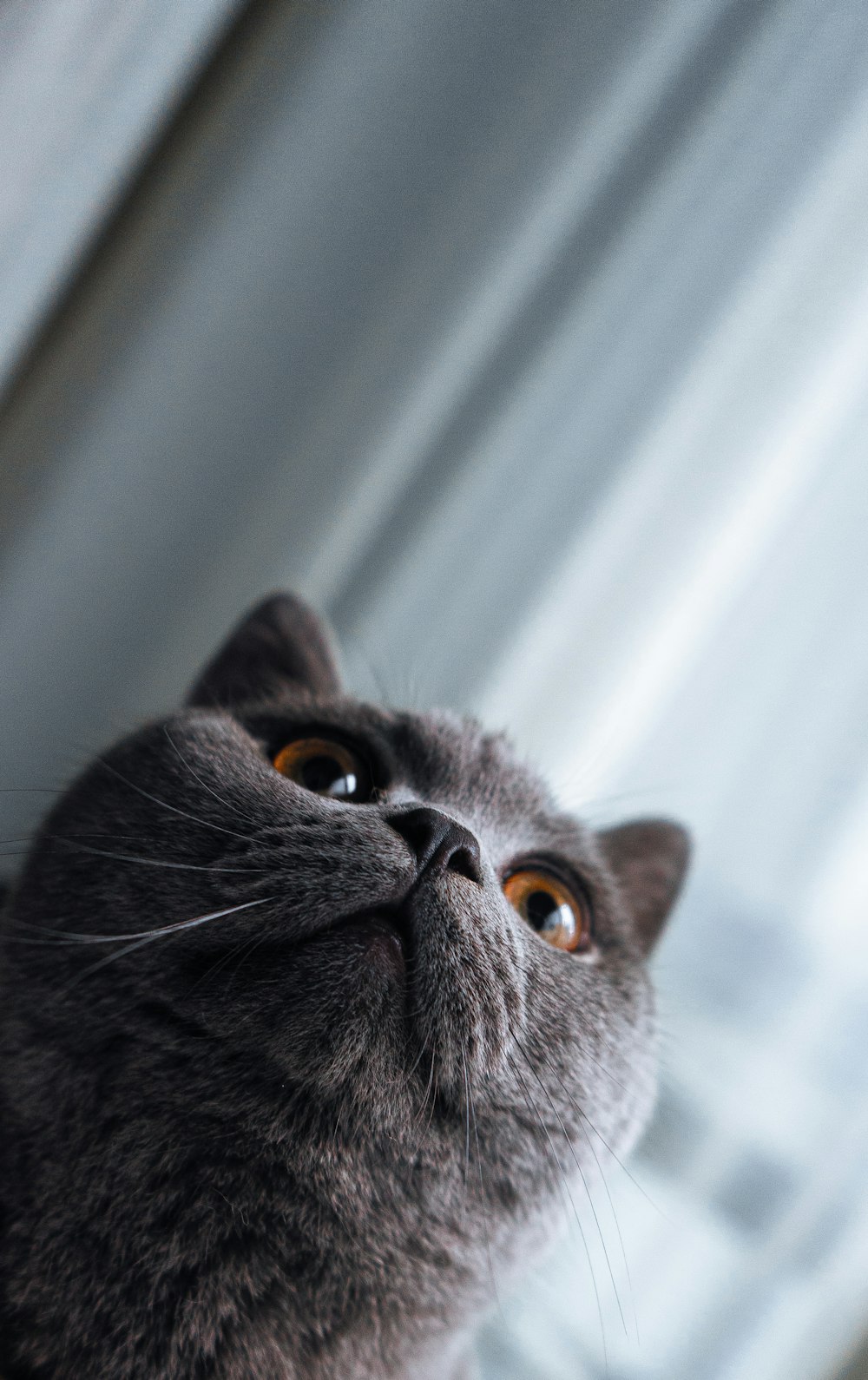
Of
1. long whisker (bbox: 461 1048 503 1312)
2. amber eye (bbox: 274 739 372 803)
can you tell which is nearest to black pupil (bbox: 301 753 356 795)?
amber eye (bbox: 274 739 372 803)

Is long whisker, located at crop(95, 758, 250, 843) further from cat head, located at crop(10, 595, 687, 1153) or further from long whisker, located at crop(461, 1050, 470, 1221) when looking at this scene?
long whisker, located at crop(461, 1050, 470, 1221)

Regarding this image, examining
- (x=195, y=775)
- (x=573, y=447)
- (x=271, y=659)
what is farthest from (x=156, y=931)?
(x=573, y=447)

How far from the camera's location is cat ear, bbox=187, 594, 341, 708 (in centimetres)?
83

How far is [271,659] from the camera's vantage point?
33.0 inches

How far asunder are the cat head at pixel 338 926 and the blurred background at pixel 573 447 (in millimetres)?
193

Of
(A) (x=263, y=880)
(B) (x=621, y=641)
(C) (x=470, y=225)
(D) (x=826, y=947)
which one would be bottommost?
(A) (x=263, y=880)

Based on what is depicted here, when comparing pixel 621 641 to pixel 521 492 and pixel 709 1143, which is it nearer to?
pixel 521 492

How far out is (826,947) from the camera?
83cm

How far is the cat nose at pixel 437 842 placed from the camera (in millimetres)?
500

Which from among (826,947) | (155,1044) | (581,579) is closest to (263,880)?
(155,1044)

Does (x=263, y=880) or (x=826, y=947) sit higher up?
(x=826, y=947)

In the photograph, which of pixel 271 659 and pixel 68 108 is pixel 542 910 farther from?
pixel 68 108

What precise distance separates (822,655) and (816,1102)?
1.40 feet

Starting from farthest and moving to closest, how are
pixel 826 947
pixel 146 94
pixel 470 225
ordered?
pixel 470 225
pixel 826 947
pixel 146 94
